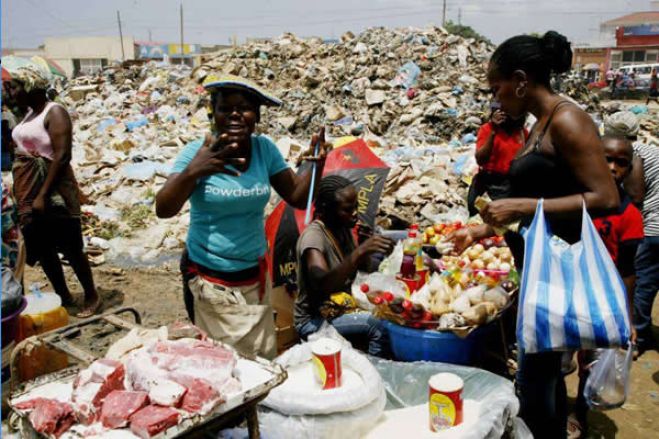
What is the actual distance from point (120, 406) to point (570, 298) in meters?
1.53

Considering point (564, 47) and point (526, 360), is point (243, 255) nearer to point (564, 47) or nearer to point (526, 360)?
point (526, 360)

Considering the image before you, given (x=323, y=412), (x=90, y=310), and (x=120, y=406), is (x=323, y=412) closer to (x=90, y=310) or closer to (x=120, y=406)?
(x=120, y=406)

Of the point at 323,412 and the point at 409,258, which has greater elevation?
the point at 409,258

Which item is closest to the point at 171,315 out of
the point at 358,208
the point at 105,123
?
the point at 358,208

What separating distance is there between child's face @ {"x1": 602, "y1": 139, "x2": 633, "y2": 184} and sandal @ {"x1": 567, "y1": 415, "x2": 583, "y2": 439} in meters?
1.42

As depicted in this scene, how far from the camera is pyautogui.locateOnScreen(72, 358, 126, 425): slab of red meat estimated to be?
1.61 m

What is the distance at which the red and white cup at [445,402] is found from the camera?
1961mm

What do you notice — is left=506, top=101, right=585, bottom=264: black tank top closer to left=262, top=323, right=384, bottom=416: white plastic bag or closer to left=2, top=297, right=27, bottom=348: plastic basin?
left=262, top=323, right=384, bottom=416: white plastic bag

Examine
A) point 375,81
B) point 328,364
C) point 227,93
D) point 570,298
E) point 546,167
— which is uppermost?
point 227,93

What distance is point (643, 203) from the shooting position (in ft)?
12.9

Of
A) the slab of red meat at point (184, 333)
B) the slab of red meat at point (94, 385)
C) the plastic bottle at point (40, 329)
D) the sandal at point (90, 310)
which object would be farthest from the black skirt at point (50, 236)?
the slab of red meat at point (94, 385)

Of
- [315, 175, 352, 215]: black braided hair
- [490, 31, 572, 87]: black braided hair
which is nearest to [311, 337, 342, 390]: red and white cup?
[315, 175, 352, 215]: black braided hair

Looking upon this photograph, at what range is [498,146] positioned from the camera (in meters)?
4.80

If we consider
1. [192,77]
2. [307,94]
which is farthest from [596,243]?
[192,77]
